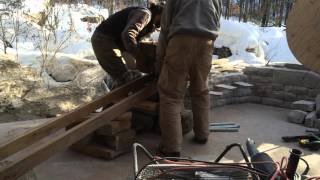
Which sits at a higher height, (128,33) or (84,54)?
(128,33)

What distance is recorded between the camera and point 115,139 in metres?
4.43

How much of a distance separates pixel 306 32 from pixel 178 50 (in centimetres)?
207

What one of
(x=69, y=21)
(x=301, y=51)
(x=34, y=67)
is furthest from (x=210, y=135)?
(x=69, y=21)

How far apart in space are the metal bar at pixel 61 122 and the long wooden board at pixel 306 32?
2.12 m

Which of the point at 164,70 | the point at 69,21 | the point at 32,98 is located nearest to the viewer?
the point at 164,70

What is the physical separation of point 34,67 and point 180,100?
3.72 meters

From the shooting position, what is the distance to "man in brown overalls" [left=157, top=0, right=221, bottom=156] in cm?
441

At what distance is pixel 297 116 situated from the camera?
614 centimetres

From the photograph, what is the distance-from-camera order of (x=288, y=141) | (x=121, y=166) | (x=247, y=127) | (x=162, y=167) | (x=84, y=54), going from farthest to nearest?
(x=84, y=54) < (x=247, y=127) < (x=288, y=141) < (x=121, y=166) < (x=162, y=167)

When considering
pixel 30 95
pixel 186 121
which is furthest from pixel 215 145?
pixel 30 95

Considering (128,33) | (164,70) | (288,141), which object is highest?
(128,33)

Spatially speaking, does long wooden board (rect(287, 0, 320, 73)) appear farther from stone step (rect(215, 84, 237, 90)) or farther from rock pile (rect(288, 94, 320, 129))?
stone step (rect(215, 84, 237, 90))

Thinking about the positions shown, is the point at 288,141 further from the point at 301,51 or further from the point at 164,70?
the point at 301,51

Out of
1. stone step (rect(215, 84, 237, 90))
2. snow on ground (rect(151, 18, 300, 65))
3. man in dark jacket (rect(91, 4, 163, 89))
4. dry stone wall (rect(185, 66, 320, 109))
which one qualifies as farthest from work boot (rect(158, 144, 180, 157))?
snow on ground (rect(151, 18, 300, 65))
